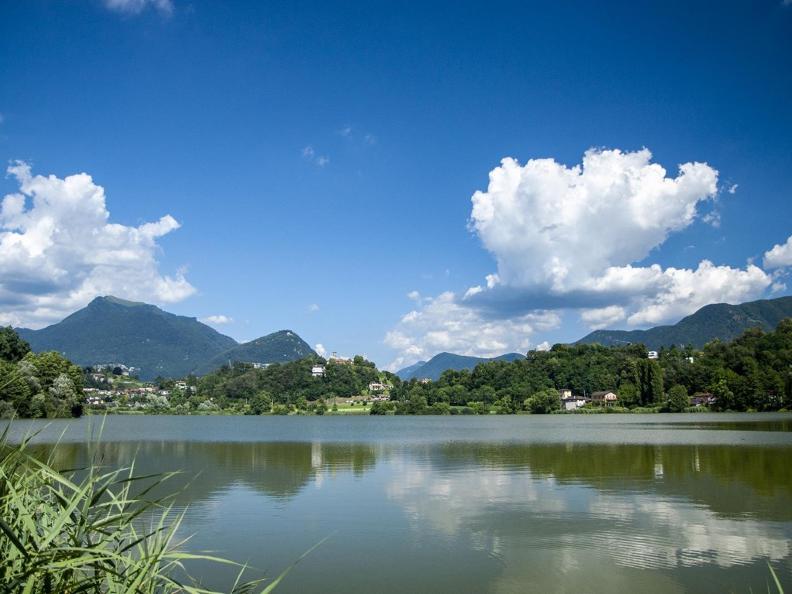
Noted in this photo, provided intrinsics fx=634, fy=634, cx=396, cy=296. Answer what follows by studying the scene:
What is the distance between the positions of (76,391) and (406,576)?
87.9 meters

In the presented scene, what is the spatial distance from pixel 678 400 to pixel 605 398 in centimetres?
3440

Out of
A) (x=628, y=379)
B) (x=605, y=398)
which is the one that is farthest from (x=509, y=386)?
(x=628, y=379)

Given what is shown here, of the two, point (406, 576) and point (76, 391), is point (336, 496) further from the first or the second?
point (76, 391)

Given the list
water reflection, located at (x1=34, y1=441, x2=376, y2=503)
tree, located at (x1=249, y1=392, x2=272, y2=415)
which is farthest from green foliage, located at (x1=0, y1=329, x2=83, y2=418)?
tree, located at (x1=249, y1=392, x2=272, y2=415)

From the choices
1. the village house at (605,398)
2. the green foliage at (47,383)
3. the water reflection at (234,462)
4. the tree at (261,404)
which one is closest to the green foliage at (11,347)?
the green foliage at (47,383)

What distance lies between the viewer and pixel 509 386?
16212 cm

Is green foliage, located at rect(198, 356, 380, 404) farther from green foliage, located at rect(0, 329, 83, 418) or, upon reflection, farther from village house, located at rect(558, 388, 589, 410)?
green foliage, located at rect(0, 329, 83, 418)

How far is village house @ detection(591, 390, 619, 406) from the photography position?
15138 centimetres

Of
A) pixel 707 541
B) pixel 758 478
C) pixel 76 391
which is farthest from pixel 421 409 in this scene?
pixel 707 541

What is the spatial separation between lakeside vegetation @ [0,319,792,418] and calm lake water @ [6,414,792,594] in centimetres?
6349

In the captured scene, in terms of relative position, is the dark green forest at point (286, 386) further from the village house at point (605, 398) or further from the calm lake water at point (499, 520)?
the calm lake water at point (499, 520)

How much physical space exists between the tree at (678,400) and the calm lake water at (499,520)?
90.2m

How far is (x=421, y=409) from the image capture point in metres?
155

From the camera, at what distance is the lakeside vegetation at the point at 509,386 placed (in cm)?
9881
